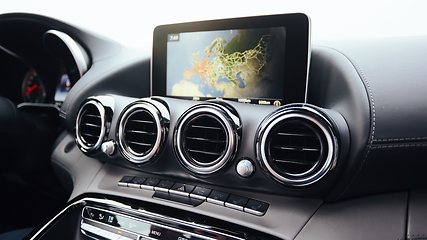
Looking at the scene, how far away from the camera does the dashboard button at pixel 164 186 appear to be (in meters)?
1.00

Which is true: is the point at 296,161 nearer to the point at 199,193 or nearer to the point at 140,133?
the point at 199,193

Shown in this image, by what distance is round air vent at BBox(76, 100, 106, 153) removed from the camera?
1.13 m

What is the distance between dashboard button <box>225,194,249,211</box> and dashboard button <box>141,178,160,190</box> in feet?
1.01

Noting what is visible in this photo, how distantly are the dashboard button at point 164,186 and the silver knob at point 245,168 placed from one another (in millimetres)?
302

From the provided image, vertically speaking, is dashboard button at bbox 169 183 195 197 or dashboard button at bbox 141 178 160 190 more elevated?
dashboard button at bbox 169 183 195 197

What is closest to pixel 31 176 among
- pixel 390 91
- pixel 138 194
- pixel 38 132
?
pixel 38 132

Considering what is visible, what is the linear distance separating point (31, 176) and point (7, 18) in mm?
933

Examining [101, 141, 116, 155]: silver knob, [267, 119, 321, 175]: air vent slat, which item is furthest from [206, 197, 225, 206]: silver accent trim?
[101, 141, 116, 155]: silver knob

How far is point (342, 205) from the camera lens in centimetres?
83

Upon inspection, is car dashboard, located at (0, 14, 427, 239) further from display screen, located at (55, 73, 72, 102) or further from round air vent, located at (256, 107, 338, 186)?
display screen, located at (55, 73, 72, 102)

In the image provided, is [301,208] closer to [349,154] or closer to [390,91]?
[349,154]

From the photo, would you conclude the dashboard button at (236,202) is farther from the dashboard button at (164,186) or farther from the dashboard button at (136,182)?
the dashboard button at (136,182)

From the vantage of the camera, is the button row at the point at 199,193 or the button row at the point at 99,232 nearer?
the button row at the point at 199,193

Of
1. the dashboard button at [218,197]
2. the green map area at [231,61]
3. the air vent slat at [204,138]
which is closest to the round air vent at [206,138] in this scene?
the air vent slat at [204,138]
